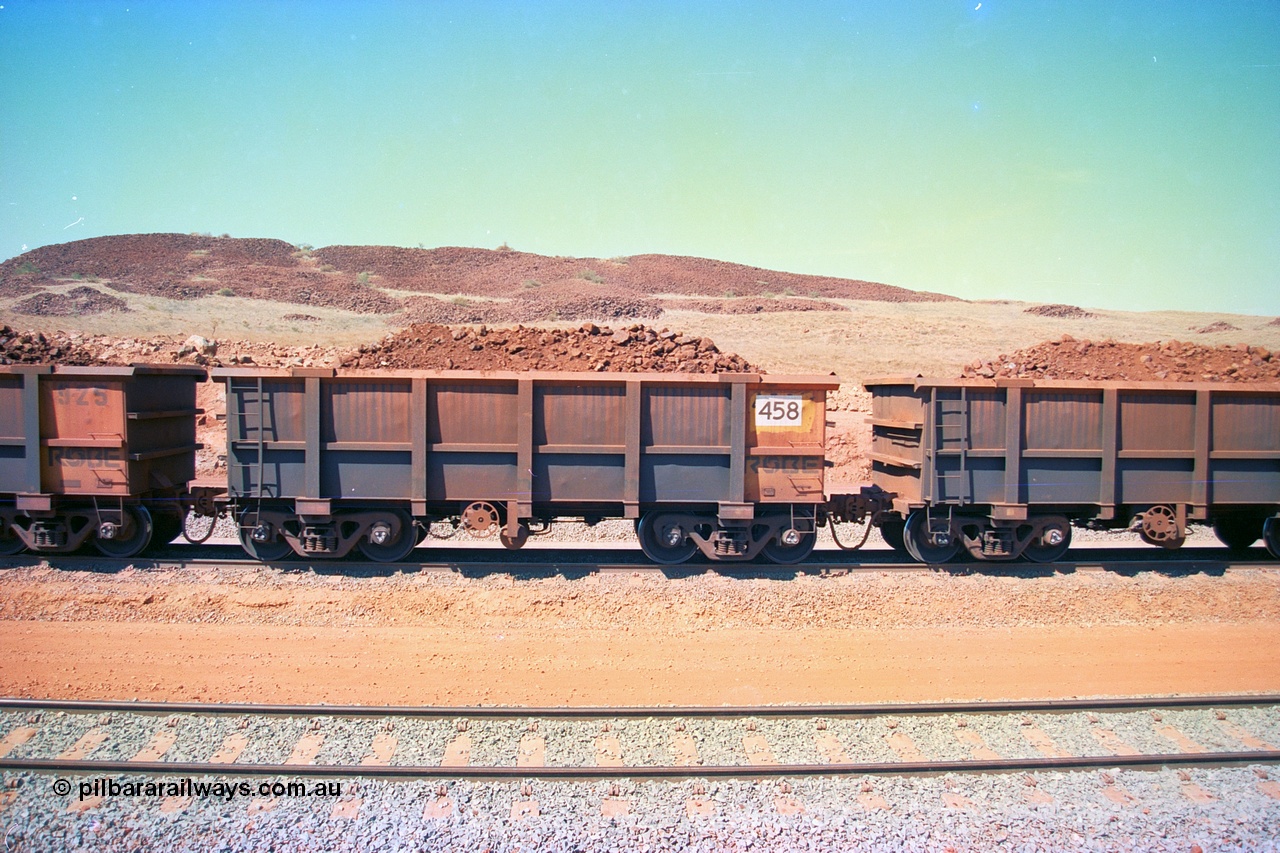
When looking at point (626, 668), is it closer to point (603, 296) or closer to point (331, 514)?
point (331, 514)

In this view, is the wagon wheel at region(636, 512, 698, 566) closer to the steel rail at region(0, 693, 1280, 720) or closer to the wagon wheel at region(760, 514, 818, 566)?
the wagon wheel at region(760, 514, 818, 566)

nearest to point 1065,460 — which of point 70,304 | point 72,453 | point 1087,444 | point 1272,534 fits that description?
point 1087,444

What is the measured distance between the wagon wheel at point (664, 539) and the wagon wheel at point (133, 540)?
23.3 feet

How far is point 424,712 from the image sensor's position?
21.5ft

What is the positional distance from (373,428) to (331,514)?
1.40m

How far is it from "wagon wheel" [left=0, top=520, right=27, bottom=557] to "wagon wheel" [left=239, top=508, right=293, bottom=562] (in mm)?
3204

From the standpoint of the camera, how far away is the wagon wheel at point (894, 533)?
12.2m

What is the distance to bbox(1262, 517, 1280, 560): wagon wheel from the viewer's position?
39.0ft

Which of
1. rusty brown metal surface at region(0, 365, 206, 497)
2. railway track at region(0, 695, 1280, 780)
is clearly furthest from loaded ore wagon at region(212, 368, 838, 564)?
railway track at region(0, 695, 1280, 780)

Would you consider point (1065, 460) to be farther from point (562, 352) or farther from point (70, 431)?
point (70, 431)

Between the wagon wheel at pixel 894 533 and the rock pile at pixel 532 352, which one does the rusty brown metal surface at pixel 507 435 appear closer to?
the rock pile at pixel 532 352

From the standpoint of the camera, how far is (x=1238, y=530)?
492 inches

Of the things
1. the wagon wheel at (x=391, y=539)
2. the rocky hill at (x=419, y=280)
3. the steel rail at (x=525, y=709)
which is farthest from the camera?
the rocky hill at (x=419, y=280)

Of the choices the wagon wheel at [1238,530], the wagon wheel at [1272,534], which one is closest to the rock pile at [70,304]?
the wagon wheel at [1238,530]
